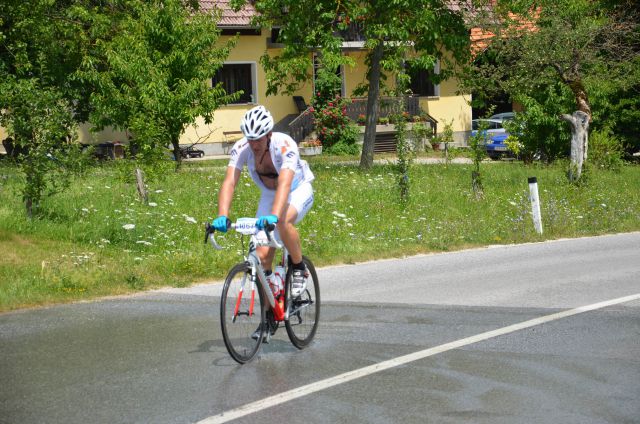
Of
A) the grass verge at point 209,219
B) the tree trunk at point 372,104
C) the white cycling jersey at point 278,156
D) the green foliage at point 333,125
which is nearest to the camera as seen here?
the white cycling jersey at point 278,156

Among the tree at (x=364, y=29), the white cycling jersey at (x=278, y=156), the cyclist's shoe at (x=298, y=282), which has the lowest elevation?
the cyclist's shoe at (x=298, y=282)

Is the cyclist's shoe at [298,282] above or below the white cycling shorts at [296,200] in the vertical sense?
below

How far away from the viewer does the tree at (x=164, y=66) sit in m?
21.1

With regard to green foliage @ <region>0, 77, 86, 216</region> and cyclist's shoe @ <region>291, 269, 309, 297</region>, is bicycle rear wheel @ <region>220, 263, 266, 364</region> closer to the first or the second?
cyclist's shoe @ <region>291, 269, 309, 297</region>

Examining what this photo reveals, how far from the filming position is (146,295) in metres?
10.7

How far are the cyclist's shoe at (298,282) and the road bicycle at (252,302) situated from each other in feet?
0.12

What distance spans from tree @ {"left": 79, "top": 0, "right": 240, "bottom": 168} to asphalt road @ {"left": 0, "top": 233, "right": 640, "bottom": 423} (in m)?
10.7

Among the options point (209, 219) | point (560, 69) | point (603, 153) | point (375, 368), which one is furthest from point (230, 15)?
point (375, 368)

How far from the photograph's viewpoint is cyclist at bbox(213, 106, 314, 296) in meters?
7.25

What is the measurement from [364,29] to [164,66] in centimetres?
576

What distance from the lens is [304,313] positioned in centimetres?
816

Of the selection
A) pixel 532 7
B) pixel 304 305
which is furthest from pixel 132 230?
pixel 532 7

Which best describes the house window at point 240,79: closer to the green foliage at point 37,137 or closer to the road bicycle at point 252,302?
the green foliage at point 37,137

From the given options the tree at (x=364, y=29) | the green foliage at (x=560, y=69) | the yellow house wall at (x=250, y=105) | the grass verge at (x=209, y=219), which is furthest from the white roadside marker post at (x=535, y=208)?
the yellow house wall at (x=250, y=105)
